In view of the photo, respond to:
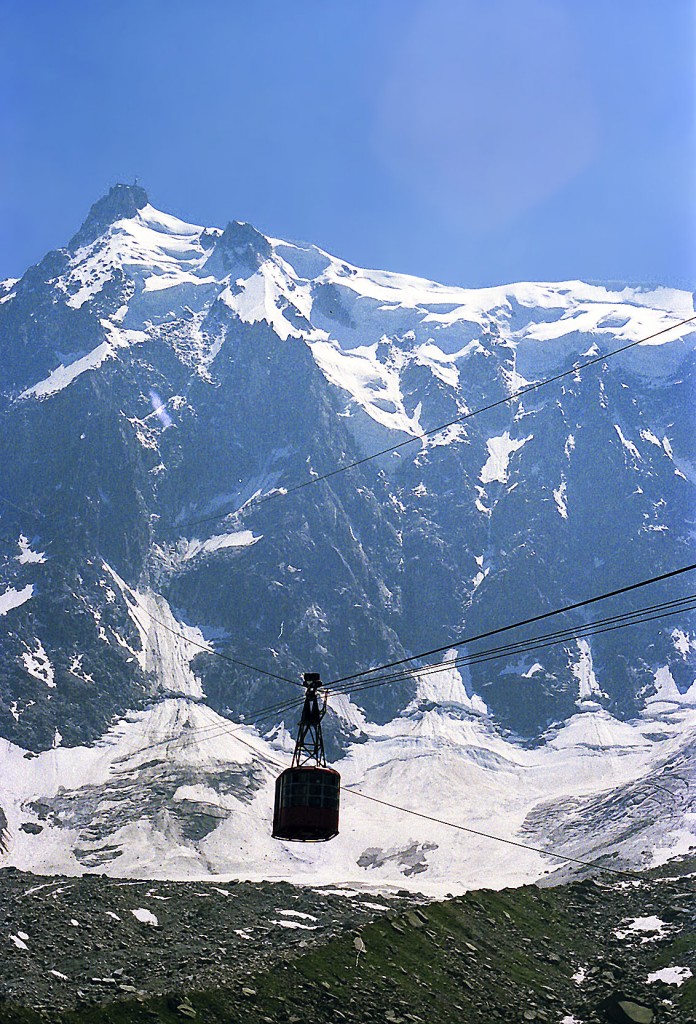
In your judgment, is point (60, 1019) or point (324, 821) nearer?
point (324, 821)


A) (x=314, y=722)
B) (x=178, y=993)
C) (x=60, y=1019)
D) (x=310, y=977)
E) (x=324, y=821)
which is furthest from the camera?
(x=310, y=977)

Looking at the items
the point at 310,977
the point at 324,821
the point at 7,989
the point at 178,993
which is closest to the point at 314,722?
the point at 324,821

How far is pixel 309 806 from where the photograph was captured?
8575cm

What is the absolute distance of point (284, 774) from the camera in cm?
8788

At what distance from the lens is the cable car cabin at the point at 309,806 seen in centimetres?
8569

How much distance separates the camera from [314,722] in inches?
2908

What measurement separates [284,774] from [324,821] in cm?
410

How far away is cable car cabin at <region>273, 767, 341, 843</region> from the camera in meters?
85.7

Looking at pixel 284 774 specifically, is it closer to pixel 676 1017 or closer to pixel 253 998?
pixel 253 998

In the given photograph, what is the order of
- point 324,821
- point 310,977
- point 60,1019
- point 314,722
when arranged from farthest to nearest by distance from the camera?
point 310,977, point 60,1019, point 324,821, point 314,722

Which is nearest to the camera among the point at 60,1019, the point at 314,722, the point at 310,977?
the point at 314,722

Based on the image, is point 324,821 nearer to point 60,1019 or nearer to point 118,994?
point 60,1019

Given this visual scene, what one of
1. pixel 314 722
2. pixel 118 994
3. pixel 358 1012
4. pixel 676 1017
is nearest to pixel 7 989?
pixel 118 994

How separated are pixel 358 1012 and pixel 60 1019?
151 ft
